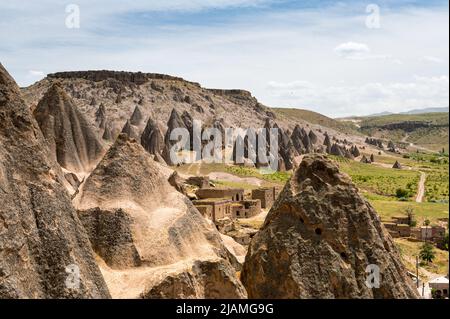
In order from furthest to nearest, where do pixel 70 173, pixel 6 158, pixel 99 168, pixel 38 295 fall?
pixel 70 173, pixel 99 168, pixel 6 158, pixel 38 295

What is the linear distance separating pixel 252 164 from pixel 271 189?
3045 cm

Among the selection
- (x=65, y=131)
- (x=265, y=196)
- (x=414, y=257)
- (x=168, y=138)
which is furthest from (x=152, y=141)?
(x=65, y=131)

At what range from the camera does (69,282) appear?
9664 millimetres

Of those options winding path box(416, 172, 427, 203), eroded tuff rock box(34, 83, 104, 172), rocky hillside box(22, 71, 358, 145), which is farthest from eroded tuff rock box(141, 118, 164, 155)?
eroded tuff rock box(34, 83, 104, 172)

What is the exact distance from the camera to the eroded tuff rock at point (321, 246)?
11078 millimetres

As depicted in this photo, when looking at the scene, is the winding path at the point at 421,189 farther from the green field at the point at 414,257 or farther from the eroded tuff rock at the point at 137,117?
the eroded tuff rock at the point at 137,117

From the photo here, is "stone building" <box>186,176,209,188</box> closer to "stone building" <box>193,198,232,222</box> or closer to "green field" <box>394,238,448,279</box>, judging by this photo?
"stone building" <box>193,198,232,222</box>

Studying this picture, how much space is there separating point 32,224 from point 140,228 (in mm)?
3329

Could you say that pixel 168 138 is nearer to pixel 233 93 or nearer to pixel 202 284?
pixel 202 284

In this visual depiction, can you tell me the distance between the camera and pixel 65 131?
97.0 ft

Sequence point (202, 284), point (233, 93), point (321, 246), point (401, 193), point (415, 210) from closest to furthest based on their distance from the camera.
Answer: point (321, 246) < point (202, 284) < point (415, 210) < point (401, 193) < point (233, 93)

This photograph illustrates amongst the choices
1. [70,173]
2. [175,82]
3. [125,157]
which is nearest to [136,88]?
[175,82]

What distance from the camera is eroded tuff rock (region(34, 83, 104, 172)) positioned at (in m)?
28.8

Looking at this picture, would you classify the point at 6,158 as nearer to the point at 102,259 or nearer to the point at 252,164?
the point at 102,259
